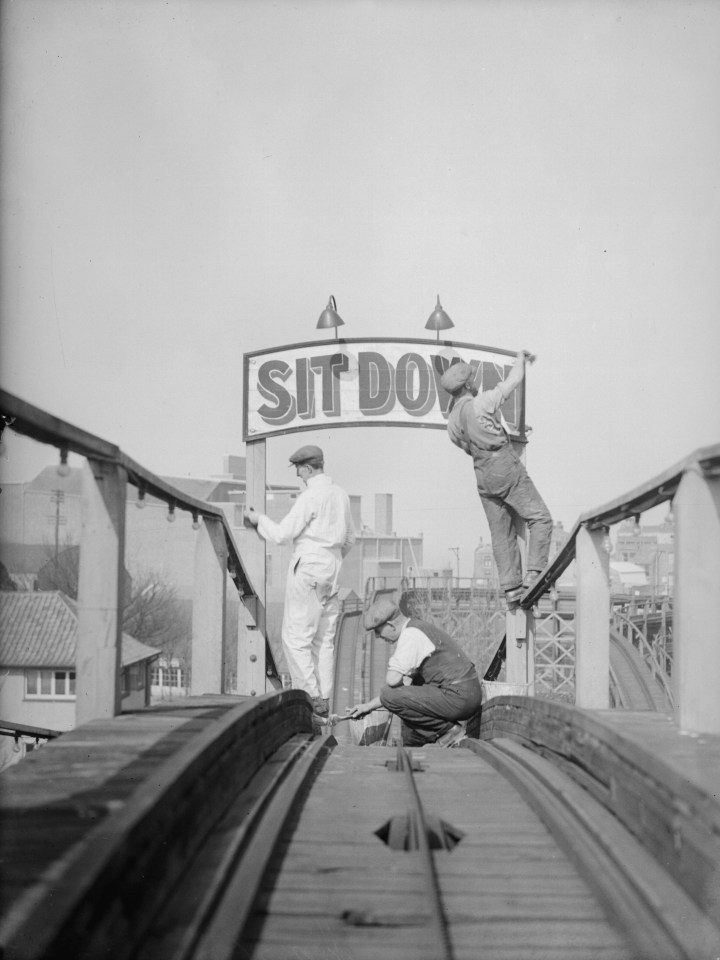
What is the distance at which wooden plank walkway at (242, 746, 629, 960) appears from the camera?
2.47 meters

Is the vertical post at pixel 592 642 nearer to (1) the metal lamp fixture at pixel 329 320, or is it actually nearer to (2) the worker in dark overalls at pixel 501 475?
(2) the worker in dark overalls at pixel 501 475

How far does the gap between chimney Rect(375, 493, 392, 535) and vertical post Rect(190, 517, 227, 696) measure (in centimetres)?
4230

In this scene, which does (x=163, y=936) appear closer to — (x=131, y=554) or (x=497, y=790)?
(x=497, y=790)

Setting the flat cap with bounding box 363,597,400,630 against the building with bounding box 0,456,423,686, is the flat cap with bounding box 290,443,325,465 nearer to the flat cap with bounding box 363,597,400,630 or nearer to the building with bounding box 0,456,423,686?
the flat cap with bounding box 363,597,400,630

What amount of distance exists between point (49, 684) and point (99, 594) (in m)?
25.8

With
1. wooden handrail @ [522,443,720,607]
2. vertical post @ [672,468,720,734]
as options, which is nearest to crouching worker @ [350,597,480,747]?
wooden handrail @ [522,443,720,607]

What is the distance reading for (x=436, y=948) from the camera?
7.95 feet

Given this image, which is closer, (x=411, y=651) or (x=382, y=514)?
(x=411, y=651)

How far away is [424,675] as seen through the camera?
6.54 metres

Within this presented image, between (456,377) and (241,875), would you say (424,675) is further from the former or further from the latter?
(241,875)

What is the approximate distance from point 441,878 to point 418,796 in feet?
3.60

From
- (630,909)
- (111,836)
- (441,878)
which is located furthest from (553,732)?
(111,836)

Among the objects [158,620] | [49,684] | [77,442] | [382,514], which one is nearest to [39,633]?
[49,684]

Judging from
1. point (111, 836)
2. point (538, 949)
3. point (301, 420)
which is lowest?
point (538, 949)
